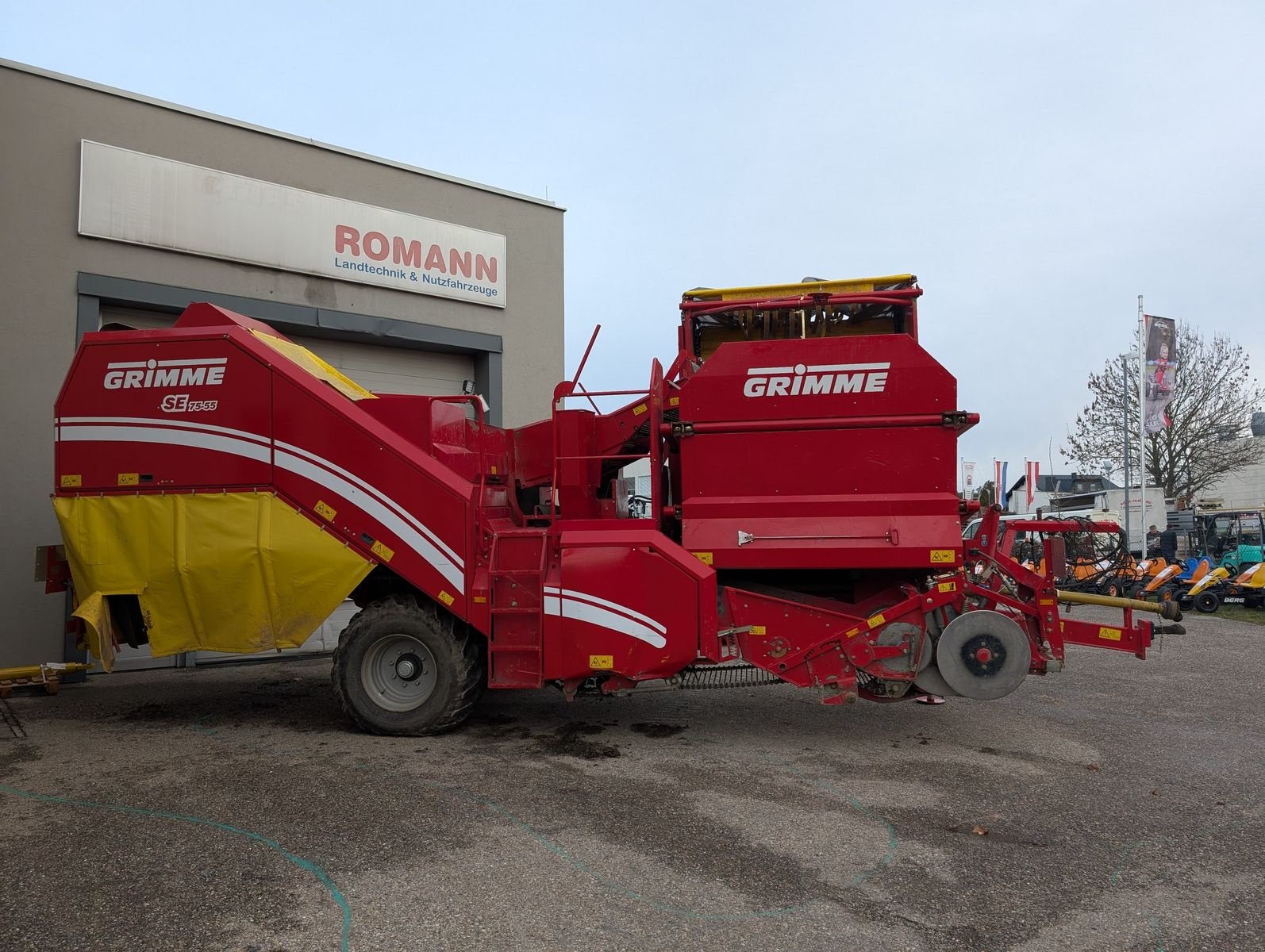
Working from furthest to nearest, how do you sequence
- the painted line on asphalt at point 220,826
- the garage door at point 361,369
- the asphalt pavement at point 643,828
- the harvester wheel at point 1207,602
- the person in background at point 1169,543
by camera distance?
the person in background at point 1169,543 → the harvester wheel at point 1207,602 → the garage door at point 361,369 → the painted line on asphalt at point 220,826 → the asphalt pavement at point 643,828

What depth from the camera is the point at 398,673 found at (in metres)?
5.89

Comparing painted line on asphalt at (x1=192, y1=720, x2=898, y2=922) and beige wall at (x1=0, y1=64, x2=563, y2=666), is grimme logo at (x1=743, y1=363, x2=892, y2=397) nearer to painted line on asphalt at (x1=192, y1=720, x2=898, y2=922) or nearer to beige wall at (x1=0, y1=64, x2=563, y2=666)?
painted line on asphalt at (x1=192, y1=720, x2=898, y2=922)

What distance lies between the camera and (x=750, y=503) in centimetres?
563

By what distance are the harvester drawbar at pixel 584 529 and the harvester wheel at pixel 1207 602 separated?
1124 cm

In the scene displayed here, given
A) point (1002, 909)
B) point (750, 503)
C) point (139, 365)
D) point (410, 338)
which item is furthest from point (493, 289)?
point (1002, 909)

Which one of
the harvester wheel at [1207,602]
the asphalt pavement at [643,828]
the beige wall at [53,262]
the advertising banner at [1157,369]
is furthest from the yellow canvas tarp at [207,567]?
the advertising banner at [1157,369]

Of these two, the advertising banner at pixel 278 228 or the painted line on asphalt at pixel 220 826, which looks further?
the advertising banner at pixel 278 228

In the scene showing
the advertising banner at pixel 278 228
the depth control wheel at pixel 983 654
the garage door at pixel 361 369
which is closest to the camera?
the depth control wheel at pixel 983 654

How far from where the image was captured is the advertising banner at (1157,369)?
18922 millimetres

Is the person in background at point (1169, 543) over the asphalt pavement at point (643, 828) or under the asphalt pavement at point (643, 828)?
over

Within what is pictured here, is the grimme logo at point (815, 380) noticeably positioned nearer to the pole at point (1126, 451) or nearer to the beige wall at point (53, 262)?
the beige wall at point (53, 262)

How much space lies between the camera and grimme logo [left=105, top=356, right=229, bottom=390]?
5.93m

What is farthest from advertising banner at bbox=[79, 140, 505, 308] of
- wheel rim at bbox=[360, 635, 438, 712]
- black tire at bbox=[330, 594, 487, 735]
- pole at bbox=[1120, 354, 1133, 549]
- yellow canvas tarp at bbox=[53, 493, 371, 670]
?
pole at bbox=[1120, 354, 1133, 549]

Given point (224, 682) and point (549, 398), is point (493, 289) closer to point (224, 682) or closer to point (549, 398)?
point (549, 398)
